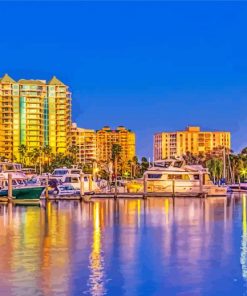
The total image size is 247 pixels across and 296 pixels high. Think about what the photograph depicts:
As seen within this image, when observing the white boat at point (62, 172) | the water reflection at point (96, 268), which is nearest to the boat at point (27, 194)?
the white boat at point (62, 172)

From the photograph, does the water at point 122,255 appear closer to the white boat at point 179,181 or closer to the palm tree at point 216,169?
the white boat at point 179,181

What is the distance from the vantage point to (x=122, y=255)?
91.8ft

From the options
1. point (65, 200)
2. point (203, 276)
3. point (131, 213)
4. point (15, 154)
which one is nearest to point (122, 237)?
point (203, 276)

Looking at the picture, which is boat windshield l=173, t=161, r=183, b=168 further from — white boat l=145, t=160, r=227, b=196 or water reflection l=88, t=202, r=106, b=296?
water reflection l=88, t=202, r=106, b=296

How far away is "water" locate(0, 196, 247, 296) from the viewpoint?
21562mm

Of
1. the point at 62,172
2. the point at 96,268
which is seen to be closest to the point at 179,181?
the point at 62,172

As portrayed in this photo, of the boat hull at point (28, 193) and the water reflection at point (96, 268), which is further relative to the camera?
the boat hull at point (28, 193)

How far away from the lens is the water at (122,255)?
70.7ft

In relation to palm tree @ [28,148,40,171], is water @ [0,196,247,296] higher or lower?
lower

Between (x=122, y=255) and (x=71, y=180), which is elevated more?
(x=71, y=180)

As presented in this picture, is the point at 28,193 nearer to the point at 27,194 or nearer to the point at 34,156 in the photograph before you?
the point at 27,194

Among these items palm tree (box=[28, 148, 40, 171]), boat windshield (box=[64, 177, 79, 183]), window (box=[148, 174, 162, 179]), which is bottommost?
boat windshield (box=[64, 177, 79, 183])

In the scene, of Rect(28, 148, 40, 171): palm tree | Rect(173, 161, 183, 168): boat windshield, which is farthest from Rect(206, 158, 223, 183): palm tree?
Rect(173, 161, 183, 168): boat windshield

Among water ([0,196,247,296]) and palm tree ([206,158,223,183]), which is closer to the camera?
water ([0,196,247,296])
